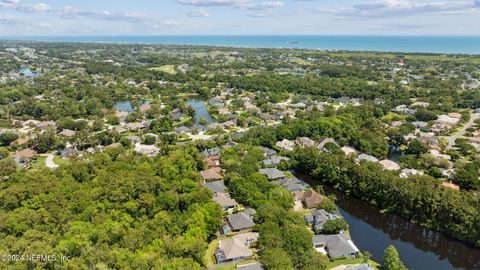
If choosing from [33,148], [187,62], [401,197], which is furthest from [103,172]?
[187,62]

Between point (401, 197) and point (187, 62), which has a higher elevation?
point (187, 62)

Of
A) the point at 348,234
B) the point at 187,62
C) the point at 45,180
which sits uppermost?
the point at 187,62

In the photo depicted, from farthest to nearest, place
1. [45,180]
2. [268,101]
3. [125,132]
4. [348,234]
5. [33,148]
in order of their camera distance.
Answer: [268,101] → [125,132] → [33,148] → [45,180] → [348,234]

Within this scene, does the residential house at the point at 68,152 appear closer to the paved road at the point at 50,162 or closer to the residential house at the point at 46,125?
the paved road at the point at 50,162

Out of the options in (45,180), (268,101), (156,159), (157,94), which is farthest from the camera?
(157,94)

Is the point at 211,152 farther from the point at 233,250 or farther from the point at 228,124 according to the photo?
the point at 233,250

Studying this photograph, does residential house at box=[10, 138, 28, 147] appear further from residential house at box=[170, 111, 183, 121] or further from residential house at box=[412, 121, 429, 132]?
residential house at box=[412, 121, 429, 132]

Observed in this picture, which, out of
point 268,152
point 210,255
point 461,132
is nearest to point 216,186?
point 210,255

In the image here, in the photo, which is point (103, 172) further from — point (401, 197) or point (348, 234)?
point (401, 197)
